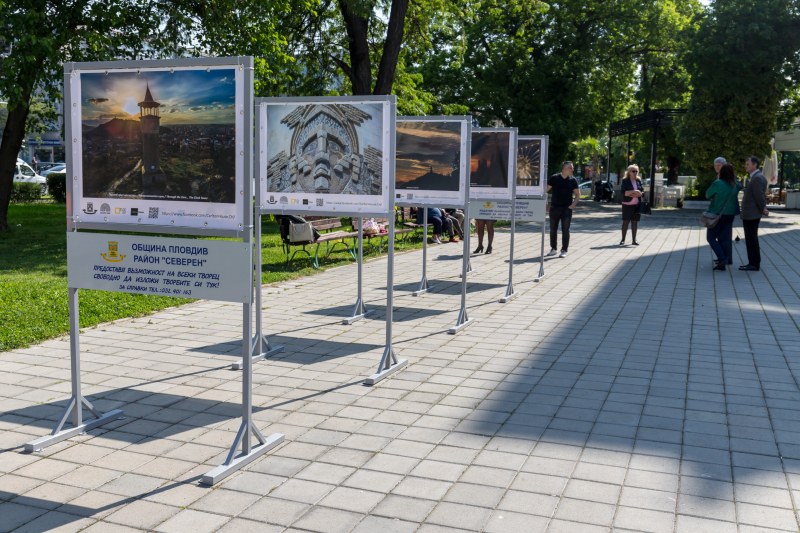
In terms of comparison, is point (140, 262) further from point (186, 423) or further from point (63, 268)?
point (63, 268)

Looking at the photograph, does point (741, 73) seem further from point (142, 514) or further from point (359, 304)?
point (142, 514)

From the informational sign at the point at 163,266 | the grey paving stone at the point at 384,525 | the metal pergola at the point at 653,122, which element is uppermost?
the metal pergola at the point at 653,122

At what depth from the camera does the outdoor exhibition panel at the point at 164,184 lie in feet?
15.1

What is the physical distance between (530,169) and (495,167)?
2652 millimetres

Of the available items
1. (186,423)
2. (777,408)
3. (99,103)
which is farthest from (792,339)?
(99,103)

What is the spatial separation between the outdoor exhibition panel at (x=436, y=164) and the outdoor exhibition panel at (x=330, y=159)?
6.27 ft

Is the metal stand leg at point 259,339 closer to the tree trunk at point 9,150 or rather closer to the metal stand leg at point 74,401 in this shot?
the metal stand leg at point 74,401

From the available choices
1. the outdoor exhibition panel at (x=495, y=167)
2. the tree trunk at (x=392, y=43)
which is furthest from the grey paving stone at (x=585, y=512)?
the tree trunk at (x=392, y=43)

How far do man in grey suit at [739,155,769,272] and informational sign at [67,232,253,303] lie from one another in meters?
11.5

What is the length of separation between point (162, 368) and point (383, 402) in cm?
209

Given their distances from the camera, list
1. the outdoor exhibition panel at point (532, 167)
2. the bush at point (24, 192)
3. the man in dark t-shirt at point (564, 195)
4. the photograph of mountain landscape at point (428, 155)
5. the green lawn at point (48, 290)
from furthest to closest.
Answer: the bush at point (24, 192)
the man in dark t-shirt at point (564, 195)
the outdoor exhibition panel at point (532, 167)
the photograph of mountain landscape at point (428, 155)
the green lawn at point (48, 290)

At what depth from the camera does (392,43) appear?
2027cm

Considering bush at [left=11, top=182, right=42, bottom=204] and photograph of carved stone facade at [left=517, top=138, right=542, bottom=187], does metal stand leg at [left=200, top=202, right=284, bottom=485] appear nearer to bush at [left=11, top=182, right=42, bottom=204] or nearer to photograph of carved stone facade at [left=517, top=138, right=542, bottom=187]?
photograph of carved stone facade at [left=517, top=138, right=542, bottom=187]

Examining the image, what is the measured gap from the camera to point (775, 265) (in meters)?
15.2
